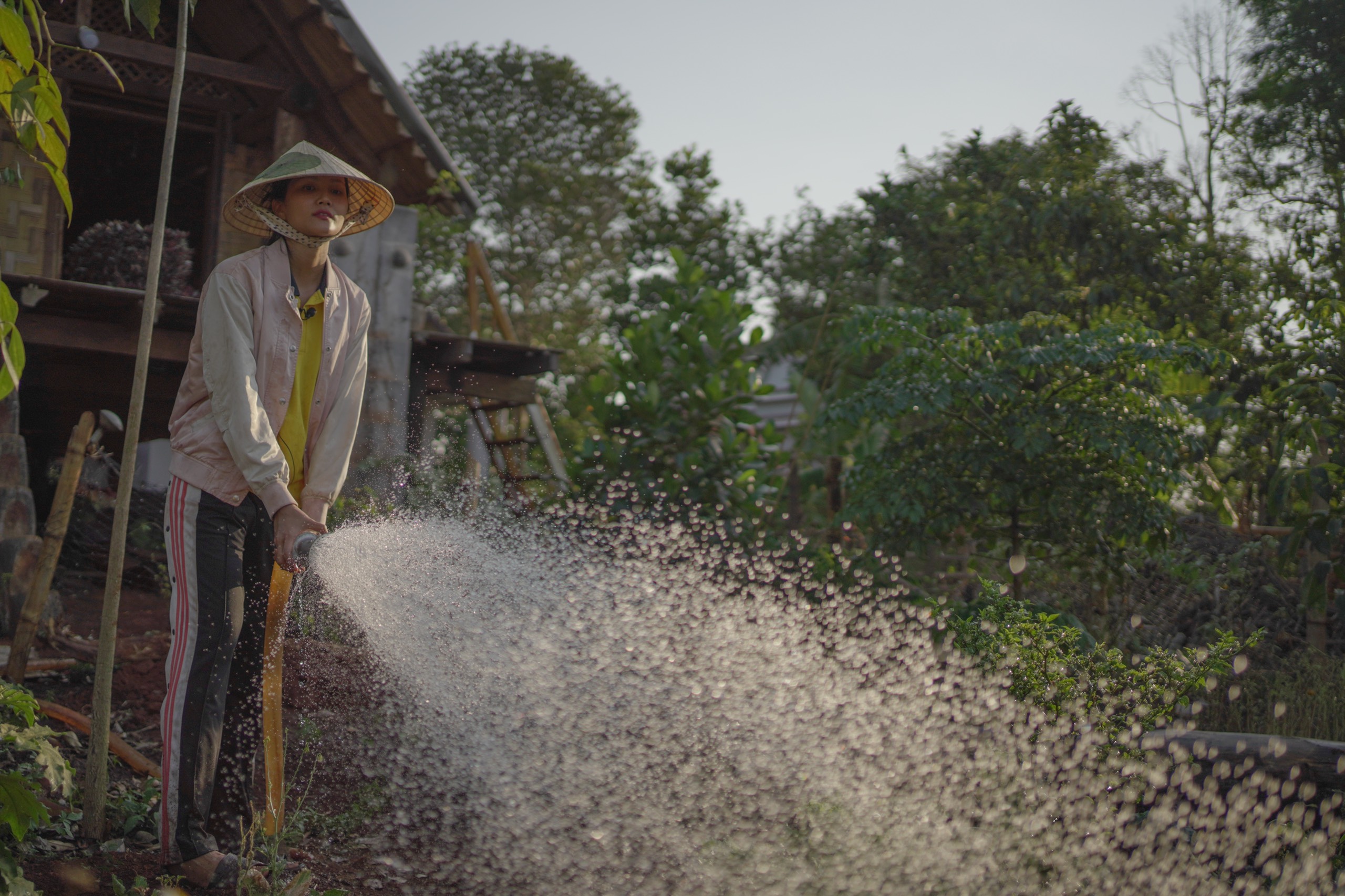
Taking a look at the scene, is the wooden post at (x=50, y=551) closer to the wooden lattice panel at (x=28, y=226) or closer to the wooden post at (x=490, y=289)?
the wooden lattice panel at (x=28, y=226)

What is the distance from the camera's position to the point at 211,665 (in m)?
2.73

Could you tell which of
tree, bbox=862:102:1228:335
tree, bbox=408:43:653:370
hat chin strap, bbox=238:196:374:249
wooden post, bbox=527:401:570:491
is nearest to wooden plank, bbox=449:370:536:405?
wooden post, bbox=527:401:570:491

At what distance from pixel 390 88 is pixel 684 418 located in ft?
12.9

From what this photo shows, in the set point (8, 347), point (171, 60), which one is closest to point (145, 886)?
point (8, 347)

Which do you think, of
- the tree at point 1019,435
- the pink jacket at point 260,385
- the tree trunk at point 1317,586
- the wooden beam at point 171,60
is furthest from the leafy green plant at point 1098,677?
the wooden beam at point 171,60

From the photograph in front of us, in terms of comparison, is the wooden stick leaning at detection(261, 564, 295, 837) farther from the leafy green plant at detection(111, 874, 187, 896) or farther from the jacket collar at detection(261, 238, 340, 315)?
the jacket collar at detection(261, 238, 340, 315)

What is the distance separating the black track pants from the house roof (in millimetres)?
6597

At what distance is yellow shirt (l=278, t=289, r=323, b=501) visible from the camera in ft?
9.78

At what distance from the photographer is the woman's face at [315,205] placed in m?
3.00

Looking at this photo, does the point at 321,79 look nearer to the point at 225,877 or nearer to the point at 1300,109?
the point at 225,877

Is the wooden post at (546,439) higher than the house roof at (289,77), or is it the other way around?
the house roof at (289,77)

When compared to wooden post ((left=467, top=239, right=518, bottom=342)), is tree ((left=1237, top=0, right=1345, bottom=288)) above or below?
above

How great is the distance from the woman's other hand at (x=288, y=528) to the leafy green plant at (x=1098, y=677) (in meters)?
2.52

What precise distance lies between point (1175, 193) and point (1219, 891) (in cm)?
840
